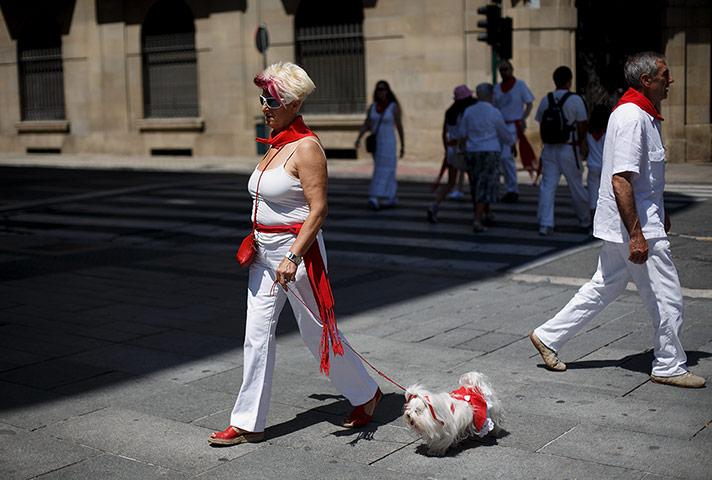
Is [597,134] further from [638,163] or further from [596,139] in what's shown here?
[638,163]

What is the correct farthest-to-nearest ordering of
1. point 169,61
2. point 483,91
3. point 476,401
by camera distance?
1. point 169,61
2. point 483,91
3. point 476,401

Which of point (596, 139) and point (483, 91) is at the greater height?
point (483, 91)

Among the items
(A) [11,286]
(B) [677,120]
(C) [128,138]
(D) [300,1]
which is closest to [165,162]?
(C) [128,138]

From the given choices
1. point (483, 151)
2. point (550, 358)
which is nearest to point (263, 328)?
point (550, 358)

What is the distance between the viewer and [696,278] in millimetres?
7973

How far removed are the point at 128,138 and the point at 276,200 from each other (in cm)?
2265

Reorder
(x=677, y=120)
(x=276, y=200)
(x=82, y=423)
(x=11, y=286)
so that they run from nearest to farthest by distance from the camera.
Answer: (x=276, y=200) < (x=82, y=423) < (x=11, y=286) < (x=677, y=120)

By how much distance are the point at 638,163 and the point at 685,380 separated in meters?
1.20

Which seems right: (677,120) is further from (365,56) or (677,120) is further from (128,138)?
(128,138)

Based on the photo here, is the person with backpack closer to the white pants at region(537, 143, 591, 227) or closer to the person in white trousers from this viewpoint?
the white pants at region(537, 143, 591, 227)

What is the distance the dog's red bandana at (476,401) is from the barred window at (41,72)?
83.9ft

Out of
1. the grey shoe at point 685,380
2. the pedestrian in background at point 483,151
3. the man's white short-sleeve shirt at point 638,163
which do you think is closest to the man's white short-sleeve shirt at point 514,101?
the pedestrian in background at point 483,151

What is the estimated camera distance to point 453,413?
13.8 feet

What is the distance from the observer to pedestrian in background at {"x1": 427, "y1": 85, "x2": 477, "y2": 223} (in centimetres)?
1163
